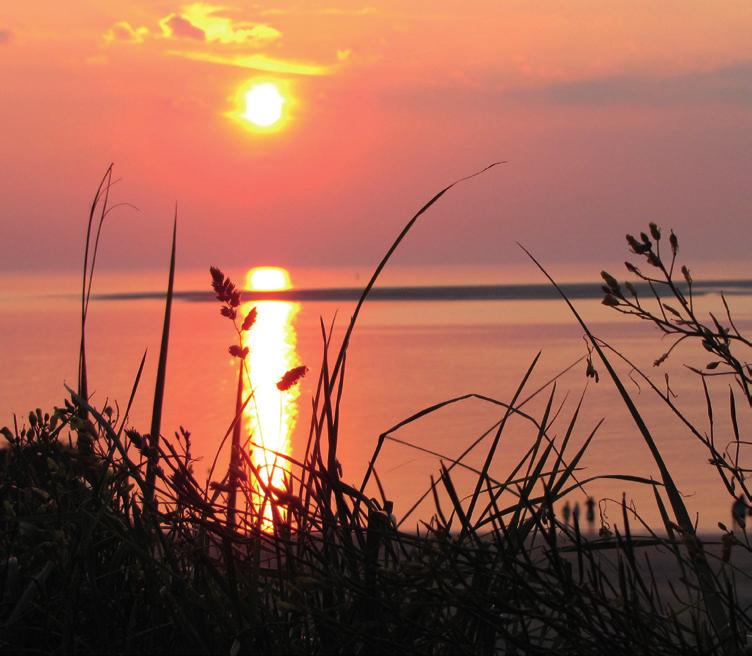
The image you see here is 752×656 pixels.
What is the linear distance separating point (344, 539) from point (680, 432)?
31.1 ft

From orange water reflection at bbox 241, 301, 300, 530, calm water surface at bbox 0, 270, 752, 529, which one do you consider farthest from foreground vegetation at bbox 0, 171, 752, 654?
calm water surface at bbox 0, 270, 752, 529

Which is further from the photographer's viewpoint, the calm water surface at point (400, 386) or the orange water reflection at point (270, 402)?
the calm water surface at point (400, 386)

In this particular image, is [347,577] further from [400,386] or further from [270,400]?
[400,386]

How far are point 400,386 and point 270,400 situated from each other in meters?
3.68

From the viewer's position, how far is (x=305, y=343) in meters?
24.6

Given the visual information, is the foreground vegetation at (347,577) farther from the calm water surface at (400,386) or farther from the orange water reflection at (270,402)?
the calm water surface at (400,386)

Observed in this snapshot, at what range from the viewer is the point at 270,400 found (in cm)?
1295

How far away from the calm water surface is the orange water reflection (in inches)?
2.0

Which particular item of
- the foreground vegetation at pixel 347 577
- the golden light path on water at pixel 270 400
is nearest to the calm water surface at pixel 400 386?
the golden light path on water at pixel 270 400

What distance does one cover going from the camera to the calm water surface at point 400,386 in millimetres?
8805

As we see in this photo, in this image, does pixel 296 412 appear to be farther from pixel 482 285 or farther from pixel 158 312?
pixel 482 285

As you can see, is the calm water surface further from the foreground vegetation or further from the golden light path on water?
the foreground vegetation

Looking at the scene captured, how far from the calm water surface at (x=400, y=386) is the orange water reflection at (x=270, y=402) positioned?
0.05 m

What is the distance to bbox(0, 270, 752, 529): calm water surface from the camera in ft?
28.9
